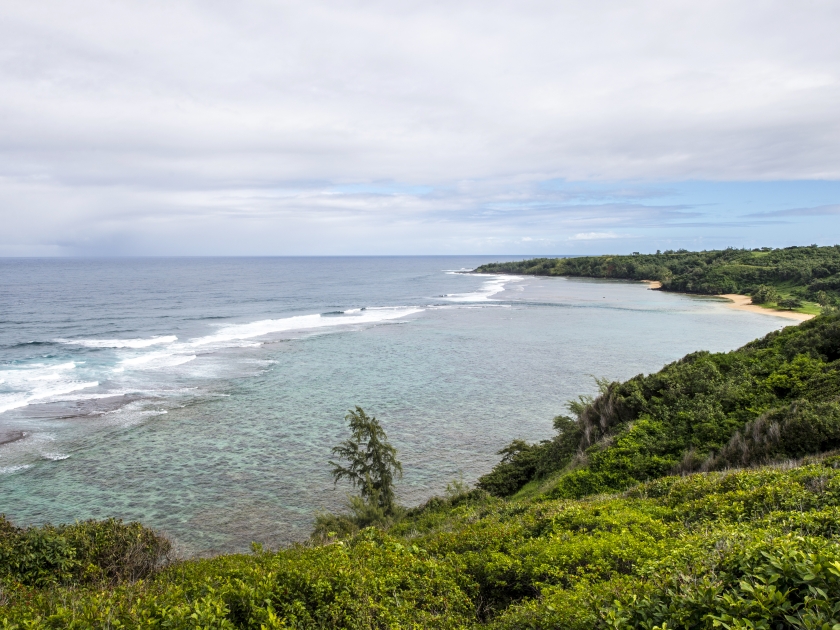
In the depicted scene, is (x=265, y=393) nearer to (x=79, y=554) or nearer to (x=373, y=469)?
(x=373, y=469)

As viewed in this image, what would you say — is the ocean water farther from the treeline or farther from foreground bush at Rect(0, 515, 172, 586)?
foreground bush at Rect(0, 515, 172, 586)

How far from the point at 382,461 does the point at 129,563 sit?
402 inches

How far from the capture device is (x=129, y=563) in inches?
431

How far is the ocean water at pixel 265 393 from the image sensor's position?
2042 centimetres

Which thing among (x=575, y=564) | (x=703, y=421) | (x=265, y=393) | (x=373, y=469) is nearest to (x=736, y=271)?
(x=265, y=393)

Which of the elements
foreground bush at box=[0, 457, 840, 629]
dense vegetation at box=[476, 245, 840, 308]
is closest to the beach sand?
dense vegetation at box=[476, 245, 840, 308]

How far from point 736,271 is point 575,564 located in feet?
358

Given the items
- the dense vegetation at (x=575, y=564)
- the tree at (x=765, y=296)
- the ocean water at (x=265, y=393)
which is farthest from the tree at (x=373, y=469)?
the tree at (x=765, y=296)

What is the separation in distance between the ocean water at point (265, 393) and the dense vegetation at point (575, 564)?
24.5ft

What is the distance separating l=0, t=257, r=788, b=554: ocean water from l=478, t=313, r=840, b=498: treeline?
442 cm

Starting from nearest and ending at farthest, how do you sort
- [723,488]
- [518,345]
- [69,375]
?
1. [723,488]
2. [69,375]
3. [518,345]

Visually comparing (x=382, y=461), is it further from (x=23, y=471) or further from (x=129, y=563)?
(x=23, y=471)

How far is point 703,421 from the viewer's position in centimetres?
1684

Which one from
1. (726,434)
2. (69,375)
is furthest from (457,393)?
(69,375)
